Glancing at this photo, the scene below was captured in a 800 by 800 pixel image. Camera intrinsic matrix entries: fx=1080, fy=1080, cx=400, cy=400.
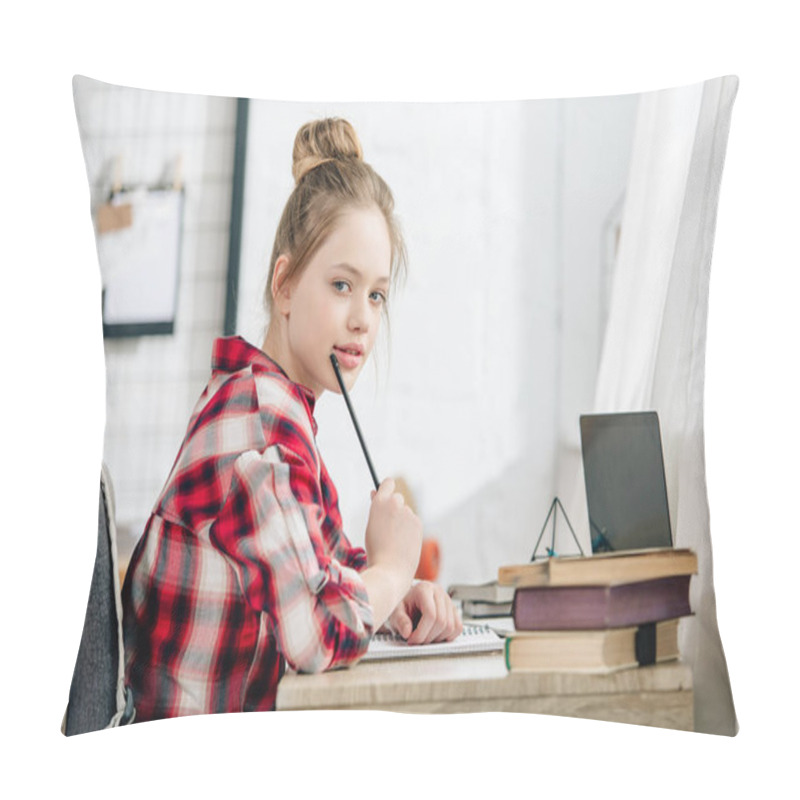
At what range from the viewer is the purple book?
1566mm

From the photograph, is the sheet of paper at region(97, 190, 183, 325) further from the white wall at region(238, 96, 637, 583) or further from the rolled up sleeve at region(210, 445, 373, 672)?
the rolled up sleeve at region(210, 445, 373, 672)

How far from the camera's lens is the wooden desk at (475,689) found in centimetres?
156

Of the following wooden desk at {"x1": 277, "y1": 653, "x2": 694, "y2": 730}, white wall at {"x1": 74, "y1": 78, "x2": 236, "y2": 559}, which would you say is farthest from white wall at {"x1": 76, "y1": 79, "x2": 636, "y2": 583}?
wooden desk at {"x1": 277, "y1": 653, "x2": 694, "y2": 730}

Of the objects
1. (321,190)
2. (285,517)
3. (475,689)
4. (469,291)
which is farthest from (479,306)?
(475,689)

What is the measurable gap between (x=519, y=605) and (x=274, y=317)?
560mm

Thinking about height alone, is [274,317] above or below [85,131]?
below

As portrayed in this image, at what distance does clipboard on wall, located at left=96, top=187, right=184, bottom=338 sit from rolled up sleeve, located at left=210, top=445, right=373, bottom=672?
10.4 inches

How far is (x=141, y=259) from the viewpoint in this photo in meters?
1.63

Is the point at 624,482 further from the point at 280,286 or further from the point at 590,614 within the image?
the point at 280,286

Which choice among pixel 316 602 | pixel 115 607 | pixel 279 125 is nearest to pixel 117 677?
pixel 115 607

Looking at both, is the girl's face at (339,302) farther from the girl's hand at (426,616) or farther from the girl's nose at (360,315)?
the girl's hand at (426,616)

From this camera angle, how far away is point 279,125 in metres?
1.64

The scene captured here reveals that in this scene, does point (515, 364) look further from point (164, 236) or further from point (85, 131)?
point (85, 131)

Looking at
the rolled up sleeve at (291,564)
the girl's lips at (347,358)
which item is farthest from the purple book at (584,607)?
the girl's lips at (347,358)
